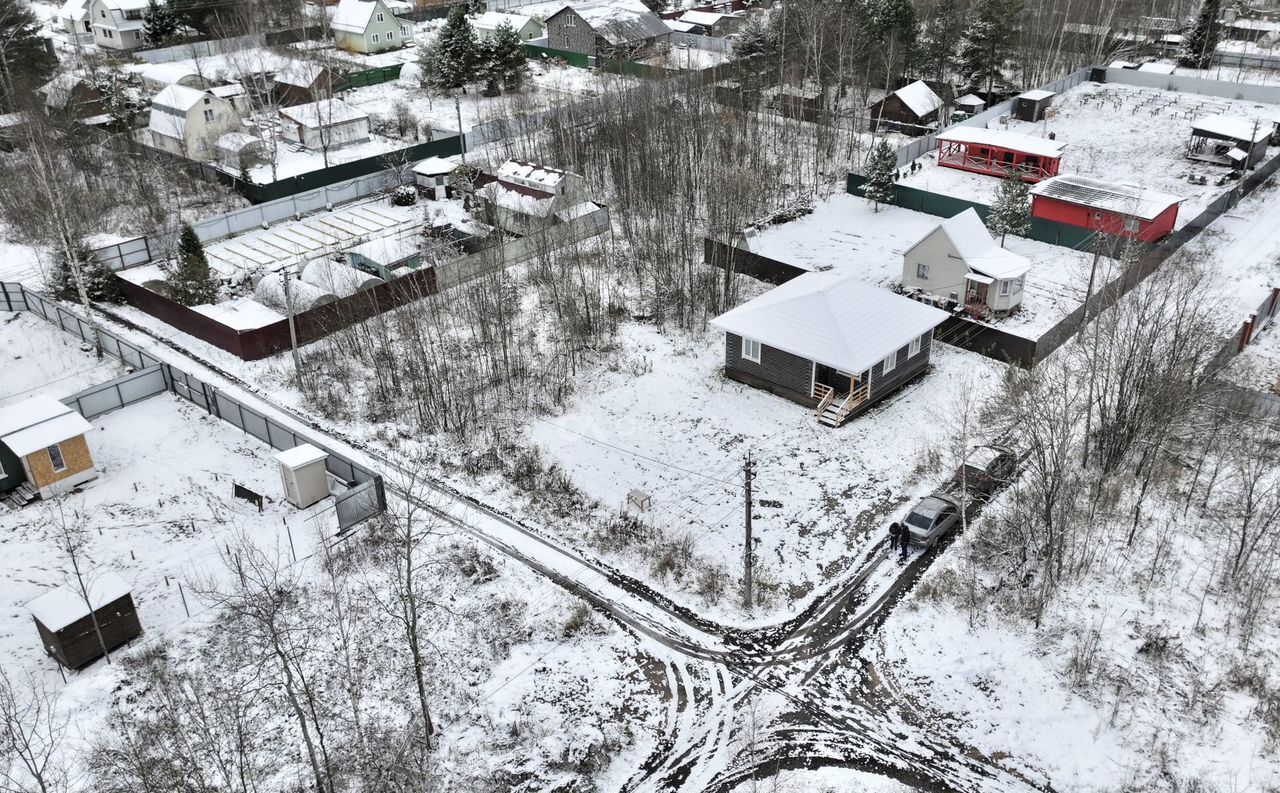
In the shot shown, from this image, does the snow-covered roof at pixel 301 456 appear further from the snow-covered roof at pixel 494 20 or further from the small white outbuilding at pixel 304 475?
the snow-covered roof at pixel 494 20

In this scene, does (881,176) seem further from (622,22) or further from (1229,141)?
(622,22)

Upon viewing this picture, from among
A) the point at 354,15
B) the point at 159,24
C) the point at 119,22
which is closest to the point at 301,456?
the point at 354,15

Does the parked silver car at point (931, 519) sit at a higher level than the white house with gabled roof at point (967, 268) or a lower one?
lower

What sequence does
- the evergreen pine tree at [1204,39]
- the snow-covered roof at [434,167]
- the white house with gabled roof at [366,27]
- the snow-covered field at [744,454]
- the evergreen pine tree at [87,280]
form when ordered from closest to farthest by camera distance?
the snow-covered field at [744,454], the evergreen pine tree at [87,280], the snow-covered roof at [434,167], the evergreen pine tree at [1204,39], the white house with gabled roof at [366,27]

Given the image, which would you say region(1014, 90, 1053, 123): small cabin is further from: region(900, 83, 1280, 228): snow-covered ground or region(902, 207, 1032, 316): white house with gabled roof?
region(902, 207, 1032, 316): white house with gabled roof

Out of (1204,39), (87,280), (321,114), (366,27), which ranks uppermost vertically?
(366,27)

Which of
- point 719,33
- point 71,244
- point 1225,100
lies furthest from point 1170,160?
point 71,244

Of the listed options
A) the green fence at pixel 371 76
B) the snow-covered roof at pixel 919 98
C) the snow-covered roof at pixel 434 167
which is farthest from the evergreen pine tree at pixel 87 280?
the snow-covered roof at pixel 919 98
